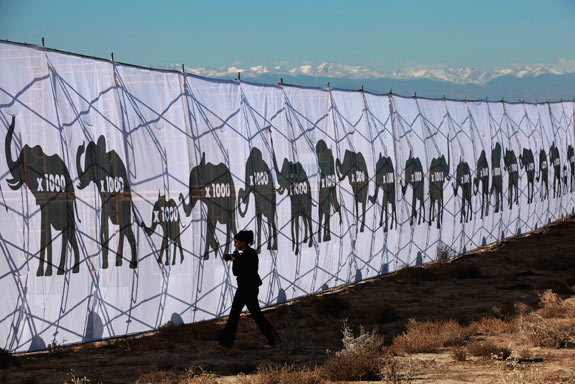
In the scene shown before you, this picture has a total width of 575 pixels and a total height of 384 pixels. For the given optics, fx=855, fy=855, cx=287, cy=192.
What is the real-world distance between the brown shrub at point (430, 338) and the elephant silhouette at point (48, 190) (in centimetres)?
485

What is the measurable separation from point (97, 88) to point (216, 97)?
3.10 meters

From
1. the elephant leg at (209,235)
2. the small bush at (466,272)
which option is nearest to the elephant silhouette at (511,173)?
the small bush at (466,272)

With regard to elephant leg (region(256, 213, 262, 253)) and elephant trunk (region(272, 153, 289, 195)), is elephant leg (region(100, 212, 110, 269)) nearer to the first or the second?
elephant leg (region(256, 213, 262, 253))

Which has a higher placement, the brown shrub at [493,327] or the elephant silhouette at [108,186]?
the elephant silhouette at [108,186]

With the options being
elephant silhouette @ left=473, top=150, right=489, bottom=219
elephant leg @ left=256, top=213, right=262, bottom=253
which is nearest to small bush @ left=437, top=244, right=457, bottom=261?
elephant silhouette @ left=473, top=150, right=489, bottom=219

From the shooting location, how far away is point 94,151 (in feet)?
42.7

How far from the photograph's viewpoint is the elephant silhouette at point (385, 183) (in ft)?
69.8

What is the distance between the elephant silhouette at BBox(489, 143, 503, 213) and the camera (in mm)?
28573

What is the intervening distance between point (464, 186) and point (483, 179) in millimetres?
1823

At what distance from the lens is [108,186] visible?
43.0 ft

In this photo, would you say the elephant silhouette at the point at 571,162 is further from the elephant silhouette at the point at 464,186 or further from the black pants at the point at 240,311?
the black pants at the point at 240,311

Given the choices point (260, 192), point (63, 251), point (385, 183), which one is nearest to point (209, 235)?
point (260, 192)

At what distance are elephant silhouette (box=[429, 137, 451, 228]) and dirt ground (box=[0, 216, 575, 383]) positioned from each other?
187 centimetres

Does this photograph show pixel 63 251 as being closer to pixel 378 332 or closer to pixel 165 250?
pixel 165 250
